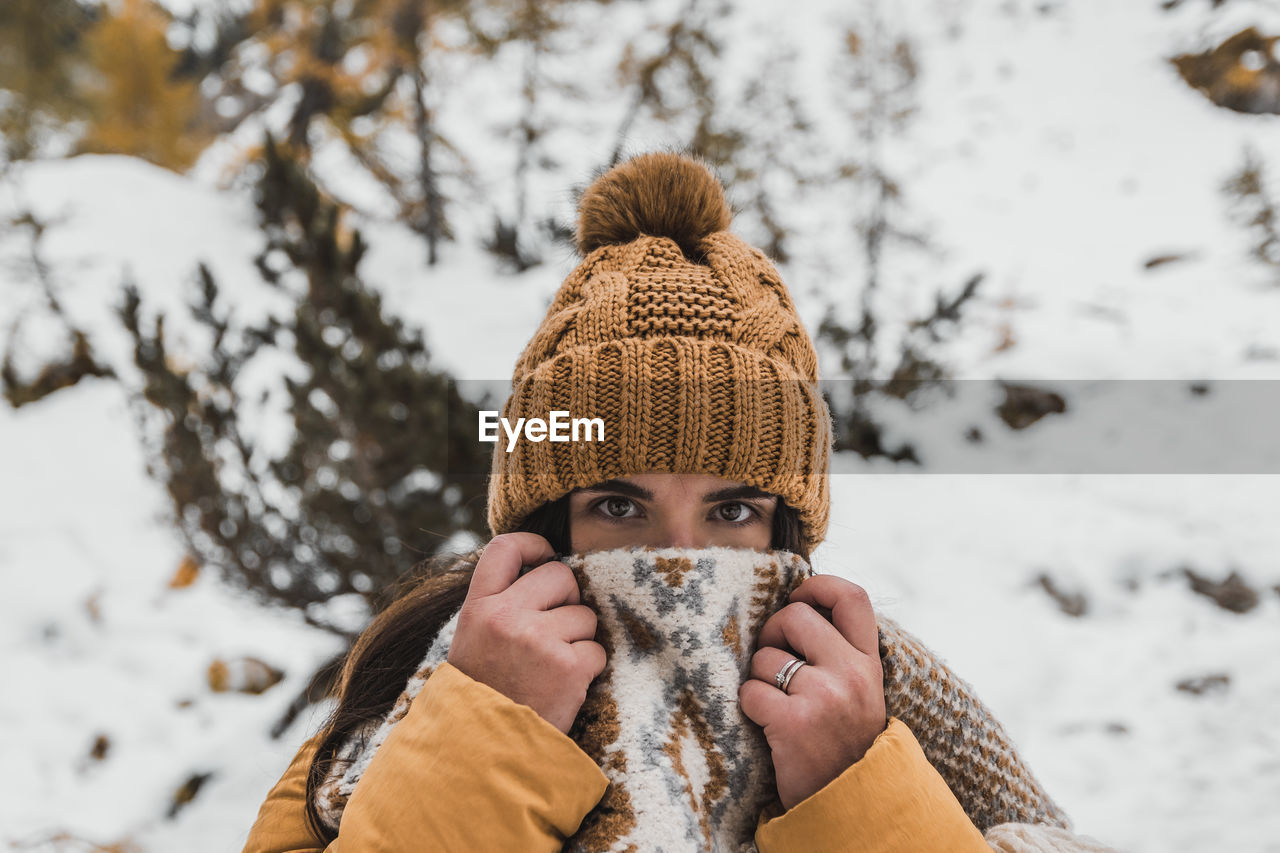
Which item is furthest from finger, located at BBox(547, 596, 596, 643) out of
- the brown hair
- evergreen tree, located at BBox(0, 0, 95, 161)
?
evergreen tree, located at BBox(0, 0, 95, 161)

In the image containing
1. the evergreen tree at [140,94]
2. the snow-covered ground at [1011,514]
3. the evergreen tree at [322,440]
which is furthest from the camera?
the evergreen tree at [140,94]

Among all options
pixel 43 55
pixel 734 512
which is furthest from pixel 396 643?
pixel 43 55

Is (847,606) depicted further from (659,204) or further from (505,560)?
(659,204)

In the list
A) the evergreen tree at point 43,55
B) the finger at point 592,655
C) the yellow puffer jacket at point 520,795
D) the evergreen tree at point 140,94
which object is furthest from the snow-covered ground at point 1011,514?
the evergreen tree at point 140,94

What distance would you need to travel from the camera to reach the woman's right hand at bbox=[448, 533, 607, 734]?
0.97 meters

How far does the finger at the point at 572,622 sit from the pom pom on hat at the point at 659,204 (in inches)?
30.8

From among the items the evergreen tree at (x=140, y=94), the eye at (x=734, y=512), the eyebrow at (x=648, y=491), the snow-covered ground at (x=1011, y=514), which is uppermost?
the evergreen tree at (x=140, y=94)

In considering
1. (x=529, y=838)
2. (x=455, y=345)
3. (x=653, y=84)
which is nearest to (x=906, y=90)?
(x=653, y=84)

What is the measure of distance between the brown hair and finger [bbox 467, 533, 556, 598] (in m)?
0.12

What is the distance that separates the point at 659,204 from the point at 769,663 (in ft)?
3.16

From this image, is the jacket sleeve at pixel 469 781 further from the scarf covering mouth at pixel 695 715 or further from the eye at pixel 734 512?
the eye at pixel 734 512

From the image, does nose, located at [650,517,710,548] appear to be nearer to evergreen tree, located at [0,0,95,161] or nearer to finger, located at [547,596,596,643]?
finger, located at [547,596,596,643]

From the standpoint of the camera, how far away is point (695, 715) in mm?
1098

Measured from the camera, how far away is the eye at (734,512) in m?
1.25
